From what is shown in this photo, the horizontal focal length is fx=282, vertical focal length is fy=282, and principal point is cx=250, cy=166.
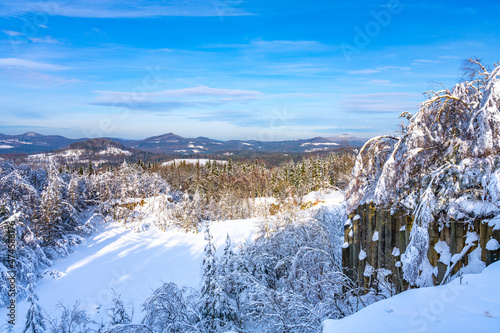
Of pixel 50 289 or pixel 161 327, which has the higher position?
pixel 161 327

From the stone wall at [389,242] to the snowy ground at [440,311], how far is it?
767 mm

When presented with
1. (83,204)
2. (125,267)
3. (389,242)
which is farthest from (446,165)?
(83,204)

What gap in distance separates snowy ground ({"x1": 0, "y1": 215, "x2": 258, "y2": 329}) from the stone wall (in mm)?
3901

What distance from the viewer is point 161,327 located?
4.73 meters

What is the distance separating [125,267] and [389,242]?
44.1 ft

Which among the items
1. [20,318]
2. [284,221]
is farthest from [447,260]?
[20,318]

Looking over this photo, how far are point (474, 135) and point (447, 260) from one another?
1.75m

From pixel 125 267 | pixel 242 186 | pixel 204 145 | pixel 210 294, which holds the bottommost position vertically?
pixel 125 267

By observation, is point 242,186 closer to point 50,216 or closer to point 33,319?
point 50,216

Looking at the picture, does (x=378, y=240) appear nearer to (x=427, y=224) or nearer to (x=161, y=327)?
(x=427, y=224)

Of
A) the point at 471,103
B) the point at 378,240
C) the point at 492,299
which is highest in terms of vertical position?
the point at 471,103

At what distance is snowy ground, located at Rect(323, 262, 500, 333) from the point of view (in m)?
2.09

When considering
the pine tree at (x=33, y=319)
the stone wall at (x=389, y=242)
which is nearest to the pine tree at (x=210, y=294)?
the stone wall at (x=389, y=242)

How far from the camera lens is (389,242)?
4.89m
